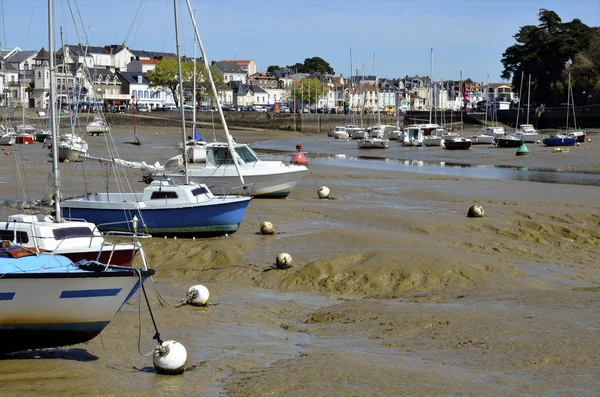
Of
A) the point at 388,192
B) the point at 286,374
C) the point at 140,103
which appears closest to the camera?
the point at 286,374

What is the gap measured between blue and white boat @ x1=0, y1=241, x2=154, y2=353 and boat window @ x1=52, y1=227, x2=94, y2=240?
141 inches

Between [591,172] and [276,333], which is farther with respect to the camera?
[591,172]

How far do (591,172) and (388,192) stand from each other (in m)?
19.2

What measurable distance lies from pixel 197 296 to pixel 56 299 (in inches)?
168

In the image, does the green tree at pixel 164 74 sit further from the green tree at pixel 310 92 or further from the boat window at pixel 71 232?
the boat window at pixel 71 232

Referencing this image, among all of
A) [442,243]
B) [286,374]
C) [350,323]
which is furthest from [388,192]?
[286,374]

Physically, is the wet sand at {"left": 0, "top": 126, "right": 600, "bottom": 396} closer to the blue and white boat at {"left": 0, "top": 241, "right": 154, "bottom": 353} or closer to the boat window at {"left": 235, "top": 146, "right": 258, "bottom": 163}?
the blue and white boat at {"left": 0, "top": 241, "right": 154, "bottom": 353}

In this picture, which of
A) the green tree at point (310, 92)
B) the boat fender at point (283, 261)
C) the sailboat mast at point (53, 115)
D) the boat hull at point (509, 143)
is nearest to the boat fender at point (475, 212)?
the boat fender at point (283, 261)

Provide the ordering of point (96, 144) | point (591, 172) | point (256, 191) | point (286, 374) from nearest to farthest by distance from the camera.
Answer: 1. point (286, 374)
2. point (256, 191)
3. point (591, 172)
4. point (96, 144)

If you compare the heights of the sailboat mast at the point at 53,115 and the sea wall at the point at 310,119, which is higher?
the sailboat mast at the point at 53,115

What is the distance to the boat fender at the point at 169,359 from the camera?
39.8 feet

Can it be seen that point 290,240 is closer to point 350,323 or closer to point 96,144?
point 350,323

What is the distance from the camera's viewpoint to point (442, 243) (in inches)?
919

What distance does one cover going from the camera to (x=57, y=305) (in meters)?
12.4
